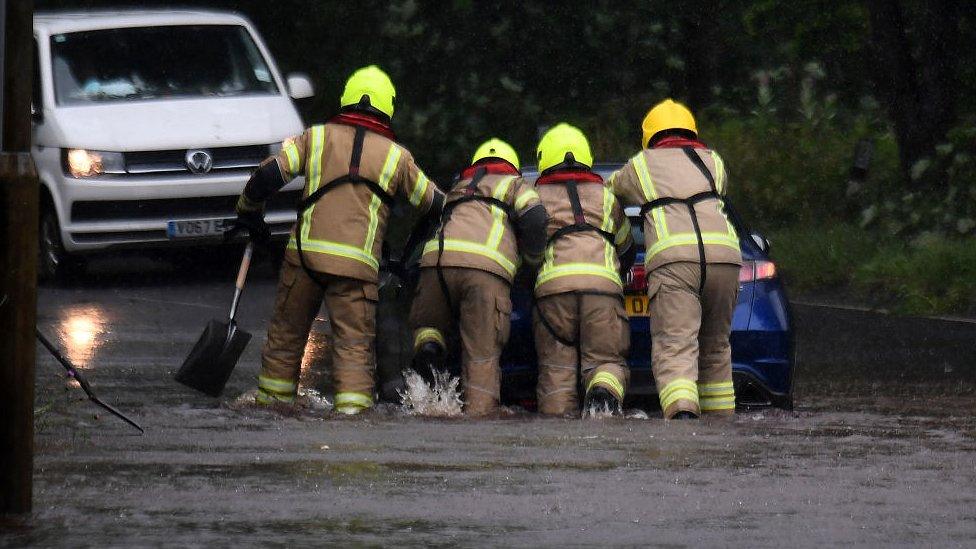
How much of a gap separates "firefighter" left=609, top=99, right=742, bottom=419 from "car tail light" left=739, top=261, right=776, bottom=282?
213mm

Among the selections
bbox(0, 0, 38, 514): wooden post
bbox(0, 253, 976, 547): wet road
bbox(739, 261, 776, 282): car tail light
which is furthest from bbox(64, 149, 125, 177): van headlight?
bbox(0, 0, 38, 514): wooden post

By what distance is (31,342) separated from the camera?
6371mm

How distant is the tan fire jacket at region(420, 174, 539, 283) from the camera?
954cm

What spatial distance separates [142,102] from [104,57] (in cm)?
70

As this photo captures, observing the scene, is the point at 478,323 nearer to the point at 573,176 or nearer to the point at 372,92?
the point at 573,176

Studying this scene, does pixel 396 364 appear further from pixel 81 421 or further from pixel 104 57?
pixel 104 57

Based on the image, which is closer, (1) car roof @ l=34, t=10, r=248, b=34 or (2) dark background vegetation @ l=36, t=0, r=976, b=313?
(1) car roof @ l=34, t=10, r=248, b=34

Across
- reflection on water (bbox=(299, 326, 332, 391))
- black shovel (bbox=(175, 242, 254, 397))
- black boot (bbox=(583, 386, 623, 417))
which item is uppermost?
black shovel (bbox=(175, 242, 254, 397))

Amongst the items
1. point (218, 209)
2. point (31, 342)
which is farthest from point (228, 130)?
point (31, 342)

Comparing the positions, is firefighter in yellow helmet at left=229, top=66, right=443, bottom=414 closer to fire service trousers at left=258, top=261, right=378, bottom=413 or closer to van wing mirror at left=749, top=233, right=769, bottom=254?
fire service trousers at left=258, top=261, right=378, bottom=413

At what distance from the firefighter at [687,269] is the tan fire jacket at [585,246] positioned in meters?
0.13

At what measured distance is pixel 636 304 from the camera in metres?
9.83

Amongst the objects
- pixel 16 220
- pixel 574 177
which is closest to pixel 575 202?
pixel 574 177

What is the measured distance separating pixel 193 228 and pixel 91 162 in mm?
828
